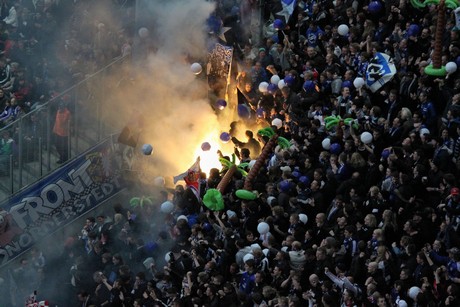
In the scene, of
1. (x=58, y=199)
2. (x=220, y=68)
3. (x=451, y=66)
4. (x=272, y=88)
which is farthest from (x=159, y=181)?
(x=451, y=66)

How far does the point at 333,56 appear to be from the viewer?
25219 mm

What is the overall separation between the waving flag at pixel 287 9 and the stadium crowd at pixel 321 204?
0.83 feet

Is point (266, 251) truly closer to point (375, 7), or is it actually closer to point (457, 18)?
point (457, 18)

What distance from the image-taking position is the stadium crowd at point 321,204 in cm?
2072

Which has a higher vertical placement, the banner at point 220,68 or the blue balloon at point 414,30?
the banner at point 220,68

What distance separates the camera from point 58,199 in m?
26.6

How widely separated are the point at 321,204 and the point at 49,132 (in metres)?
6.47

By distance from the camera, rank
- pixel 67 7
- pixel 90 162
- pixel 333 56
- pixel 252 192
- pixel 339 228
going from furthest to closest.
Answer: pixel 67 7
pixel 90 162
pixel 333 56
pixel 252 192
pixel 339 228

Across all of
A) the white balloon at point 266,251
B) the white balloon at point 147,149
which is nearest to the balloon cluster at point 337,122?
the white balloon at point 266,251

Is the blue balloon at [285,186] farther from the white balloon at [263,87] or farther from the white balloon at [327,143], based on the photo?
the white balloon at [263,87]

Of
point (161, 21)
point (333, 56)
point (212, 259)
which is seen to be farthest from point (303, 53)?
point (212, 259)

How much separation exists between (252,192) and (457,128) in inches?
132

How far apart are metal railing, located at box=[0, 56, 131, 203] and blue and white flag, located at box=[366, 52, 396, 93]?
209 inches

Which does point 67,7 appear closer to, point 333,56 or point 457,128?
point 333,56
